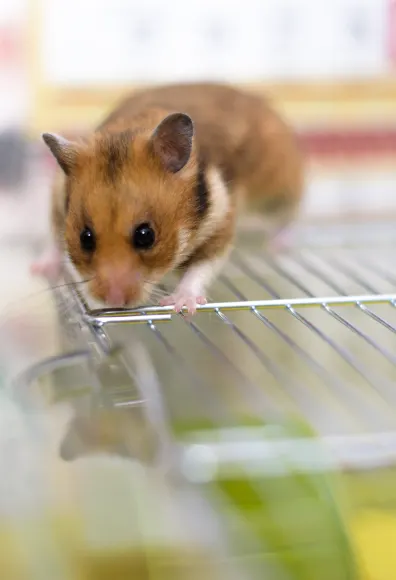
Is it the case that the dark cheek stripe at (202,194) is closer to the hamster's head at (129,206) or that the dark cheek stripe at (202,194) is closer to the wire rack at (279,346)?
the hamster's head at (129,206)

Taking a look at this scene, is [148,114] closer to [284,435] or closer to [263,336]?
[263,336]

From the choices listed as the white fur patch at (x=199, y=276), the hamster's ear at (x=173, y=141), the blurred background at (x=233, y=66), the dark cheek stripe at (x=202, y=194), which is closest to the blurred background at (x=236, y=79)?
the blurred background at (x=233, y=66)

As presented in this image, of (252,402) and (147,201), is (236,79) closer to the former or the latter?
(147,201)

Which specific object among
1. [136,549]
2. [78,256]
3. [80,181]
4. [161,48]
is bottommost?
[136,549]

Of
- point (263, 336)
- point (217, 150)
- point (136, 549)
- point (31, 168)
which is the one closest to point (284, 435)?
point (136, 549)

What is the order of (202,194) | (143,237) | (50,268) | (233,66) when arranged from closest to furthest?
(143,237) < (202,194) < (50,268) < (233,66)

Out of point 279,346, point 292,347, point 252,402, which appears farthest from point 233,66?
point 252,402
